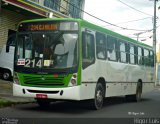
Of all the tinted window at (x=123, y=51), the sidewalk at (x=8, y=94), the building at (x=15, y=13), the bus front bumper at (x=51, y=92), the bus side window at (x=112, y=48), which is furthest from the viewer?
the building at (x=15, y=13)

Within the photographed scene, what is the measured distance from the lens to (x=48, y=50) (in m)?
12.7

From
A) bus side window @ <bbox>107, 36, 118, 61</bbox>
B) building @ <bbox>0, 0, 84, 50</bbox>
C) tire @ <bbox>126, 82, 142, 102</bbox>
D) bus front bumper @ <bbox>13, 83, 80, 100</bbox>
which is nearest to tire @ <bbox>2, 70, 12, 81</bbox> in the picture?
building @ <bbox>0, 0, 84, 50</bbox>

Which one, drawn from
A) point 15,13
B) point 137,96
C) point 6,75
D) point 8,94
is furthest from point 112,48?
point 15,13

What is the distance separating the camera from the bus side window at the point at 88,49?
1273 cm

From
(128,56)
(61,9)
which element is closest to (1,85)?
(128,56)

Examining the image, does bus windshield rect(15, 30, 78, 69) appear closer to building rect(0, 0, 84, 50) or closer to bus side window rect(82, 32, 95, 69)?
bus side window rect(82, 32, 95, 69)

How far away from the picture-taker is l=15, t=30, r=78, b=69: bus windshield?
40.8 ft

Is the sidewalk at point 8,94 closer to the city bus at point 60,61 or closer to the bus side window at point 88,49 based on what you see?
the city bus at point 60,61

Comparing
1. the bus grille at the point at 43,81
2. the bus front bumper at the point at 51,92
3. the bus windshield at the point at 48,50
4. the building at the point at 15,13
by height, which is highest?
the building at the point at 15,13

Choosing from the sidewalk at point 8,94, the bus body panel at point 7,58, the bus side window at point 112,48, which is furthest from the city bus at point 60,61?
the bus body panel at point 7,58

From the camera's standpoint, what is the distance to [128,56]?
17.7 metres

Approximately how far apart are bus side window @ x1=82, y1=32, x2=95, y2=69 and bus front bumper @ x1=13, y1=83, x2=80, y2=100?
3.14 feet

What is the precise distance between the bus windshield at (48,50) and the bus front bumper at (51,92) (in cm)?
71

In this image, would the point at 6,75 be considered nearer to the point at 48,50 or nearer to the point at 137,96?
the point at 137,96
